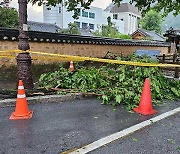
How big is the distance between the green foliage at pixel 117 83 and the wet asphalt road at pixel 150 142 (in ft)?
5.20

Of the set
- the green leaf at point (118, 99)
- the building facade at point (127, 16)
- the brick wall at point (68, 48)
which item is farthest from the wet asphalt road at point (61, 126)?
the building facade at point (127, 16)

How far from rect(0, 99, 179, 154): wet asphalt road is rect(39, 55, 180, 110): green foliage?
20.5 inches

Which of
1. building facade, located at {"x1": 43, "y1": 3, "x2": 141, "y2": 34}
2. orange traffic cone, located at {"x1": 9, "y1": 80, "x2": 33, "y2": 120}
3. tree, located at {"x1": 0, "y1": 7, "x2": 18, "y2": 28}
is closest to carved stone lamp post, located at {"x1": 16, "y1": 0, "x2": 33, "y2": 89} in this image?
orange traffic cone, located at {"x1": 9, "y1": 80, "x2": 33, "y2": 120}

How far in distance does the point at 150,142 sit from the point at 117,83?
3111 mm

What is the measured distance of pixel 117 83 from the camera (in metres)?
6.64

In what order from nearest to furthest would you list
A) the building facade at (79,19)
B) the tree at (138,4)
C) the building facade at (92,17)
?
1. the tree at (138,4)
2. the building facade at (79,19)
3. the building facade at (92,17)

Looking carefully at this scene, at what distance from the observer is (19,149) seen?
331 cm

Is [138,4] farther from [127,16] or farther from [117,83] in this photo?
[127,16]

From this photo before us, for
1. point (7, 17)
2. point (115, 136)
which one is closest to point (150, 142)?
point (115, 136)

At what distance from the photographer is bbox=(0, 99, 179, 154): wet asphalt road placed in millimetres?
3443

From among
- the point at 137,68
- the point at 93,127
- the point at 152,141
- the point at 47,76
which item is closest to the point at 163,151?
the point at 152,141

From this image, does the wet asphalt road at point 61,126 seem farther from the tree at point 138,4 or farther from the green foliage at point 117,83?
the tree at point 138,4

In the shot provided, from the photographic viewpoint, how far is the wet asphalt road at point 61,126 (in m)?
3.44

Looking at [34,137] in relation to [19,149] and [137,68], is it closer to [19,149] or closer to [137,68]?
[19,149]
